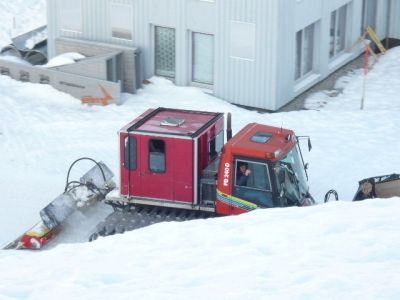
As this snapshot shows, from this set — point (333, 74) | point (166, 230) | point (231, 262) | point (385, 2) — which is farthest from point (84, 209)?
point (385, 2)

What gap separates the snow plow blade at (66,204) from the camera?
17859 mm

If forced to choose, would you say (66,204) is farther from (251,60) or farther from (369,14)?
(369,14)

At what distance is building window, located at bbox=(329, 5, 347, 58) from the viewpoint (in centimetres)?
2871

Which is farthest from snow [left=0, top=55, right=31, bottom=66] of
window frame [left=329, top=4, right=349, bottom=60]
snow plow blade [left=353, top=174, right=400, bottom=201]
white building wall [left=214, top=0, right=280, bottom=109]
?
snow plow blade [left=353, top=174, right=400, bottom=201]

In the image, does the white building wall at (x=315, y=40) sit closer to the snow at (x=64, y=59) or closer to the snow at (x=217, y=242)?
the snow at (x=217, y=242)

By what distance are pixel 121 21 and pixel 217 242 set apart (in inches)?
523

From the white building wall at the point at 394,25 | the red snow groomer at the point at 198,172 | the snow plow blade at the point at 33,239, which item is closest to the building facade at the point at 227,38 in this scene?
the white building wall at the point at 394,25

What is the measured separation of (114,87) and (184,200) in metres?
8.81

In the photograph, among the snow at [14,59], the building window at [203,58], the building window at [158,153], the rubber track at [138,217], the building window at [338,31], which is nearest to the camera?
the building window at [158,153]

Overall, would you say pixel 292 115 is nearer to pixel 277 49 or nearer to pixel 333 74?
pixel 277 49

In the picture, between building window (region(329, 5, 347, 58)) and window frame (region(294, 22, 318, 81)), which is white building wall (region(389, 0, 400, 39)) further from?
window frame (region(294, 22, 318, 81))

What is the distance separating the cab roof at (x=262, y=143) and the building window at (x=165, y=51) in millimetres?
9314

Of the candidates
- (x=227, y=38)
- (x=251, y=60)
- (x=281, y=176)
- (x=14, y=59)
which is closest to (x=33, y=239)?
(x=281, y=176)

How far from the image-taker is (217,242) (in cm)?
1505
